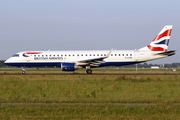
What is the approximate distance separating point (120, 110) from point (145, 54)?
32031 millimetres

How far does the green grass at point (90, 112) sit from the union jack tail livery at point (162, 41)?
3244cm

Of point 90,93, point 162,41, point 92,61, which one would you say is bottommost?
point 90,93

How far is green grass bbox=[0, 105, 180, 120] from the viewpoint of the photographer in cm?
997

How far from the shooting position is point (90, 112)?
10.9 meters

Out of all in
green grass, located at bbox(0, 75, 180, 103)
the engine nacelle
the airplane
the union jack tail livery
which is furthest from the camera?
the union jack tail livery

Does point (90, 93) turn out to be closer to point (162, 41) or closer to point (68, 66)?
point (68, 66)

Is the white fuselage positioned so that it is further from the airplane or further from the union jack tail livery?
the union jack tail livery

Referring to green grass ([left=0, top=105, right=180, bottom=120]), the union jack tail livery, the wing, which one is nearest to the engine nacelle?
the wing

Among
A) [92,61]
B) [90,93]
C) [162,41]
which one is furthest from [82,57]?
[90,93]

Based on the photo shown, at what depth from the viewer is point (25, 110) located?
1122 centimetres

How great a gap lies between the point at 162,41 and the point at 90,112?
1398 inches

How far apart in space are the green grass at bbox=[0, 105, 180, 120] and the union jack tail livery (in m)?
32.4

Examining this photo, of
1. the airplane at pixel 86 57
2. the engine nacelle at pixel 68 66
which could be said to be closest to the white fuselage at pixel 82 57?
the airplane at pixel 86 57

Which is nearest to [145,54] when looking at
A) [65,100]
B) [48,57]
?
[48,57]
